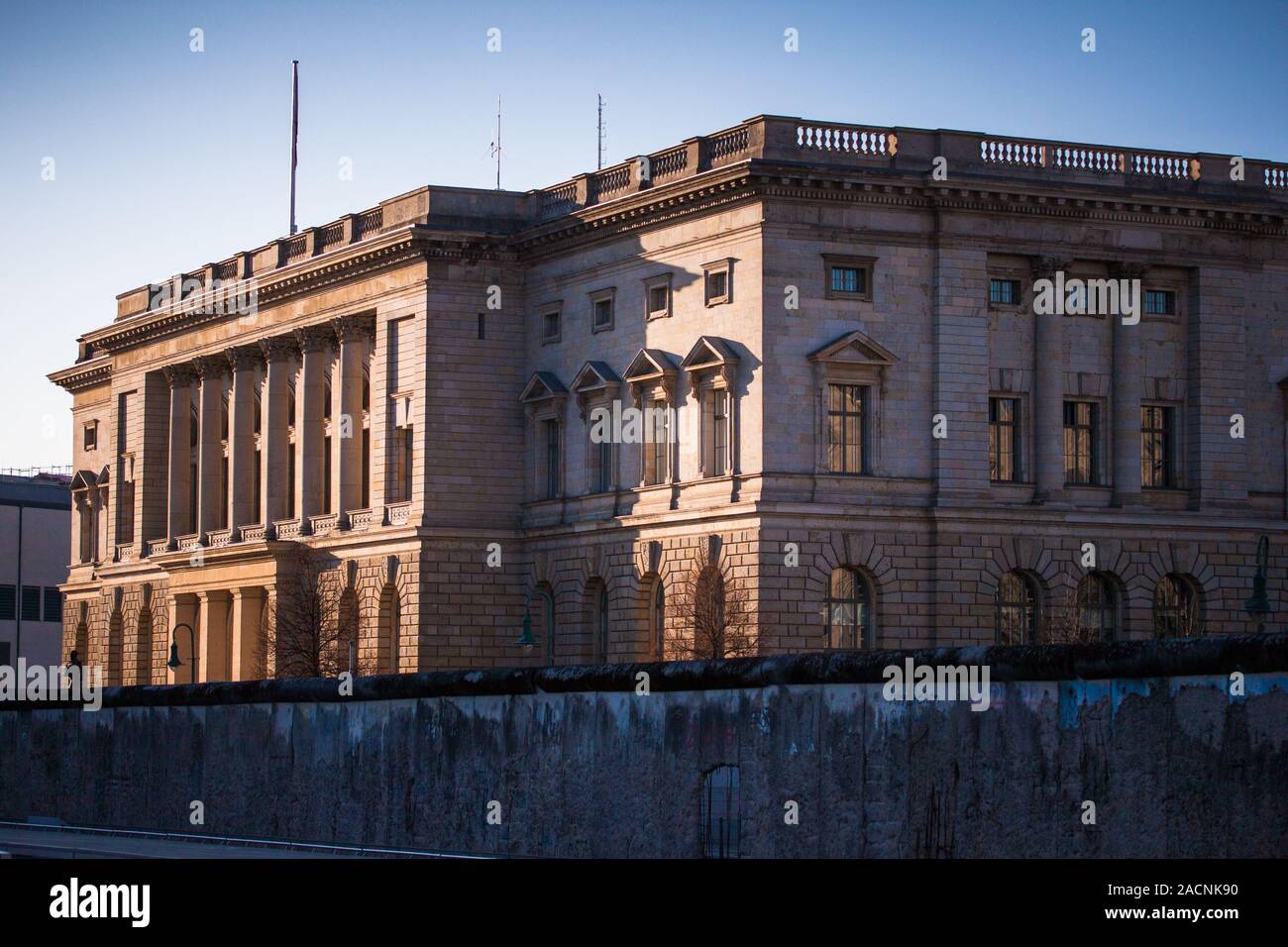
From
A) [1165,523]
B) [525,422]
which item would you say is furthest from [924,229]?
[525,422]

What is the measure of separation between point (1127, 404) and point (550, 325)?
20125 mm

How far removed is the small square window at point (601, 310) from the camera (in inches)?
3393

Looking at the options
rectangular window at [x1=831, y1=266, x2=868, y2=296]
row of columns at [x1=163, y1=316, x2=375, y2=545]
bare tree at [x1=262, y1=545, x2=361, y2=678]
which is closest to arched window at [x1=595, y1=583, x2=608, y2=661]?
bare tree at [x1=262, y1=545, x2=361, y2=678]

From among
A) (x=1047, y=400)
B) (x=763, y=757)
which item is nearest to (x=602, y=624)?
(x=1047, y=400)

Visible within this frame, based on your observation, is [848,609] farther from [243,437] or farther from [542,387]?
[243,437]

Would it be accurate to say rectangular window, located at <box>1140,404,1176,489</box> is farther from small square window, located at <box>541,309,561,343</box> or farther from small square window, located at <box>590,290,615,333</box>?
small square window, located at <box>541,309,561,343</box>

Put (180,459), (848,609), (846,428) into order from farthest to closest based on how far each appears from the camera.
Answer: (180,459)
(846,428)
(848,609)

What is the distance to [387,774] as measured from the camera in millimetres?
48656

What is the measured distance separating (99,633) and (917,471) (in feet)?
172

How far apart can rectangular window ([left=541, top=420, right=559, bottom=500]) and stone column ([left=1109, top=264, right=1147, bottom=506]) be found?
1910 centimetres

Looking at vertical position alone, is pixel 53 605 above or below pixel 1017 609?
above

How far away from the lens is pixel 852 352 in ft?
256

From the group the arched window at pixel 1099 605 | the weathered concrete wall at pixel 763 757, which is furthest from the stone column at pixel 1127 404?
the weathered concrete wall at pixel 763 757
